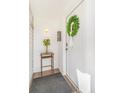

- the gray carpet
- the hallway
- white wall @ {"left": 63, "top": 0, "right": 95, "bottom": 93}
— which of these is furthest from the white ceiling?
the gray carpet

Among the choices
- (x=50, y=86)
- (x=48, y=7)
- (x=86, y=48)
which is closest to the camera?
(x=86, y=48)

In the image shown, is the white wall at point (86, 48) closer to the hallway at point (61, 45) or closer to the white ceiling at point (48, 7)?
the hallway at point (61, 45)

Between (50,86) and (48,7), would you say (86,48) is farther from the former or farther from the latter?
(48,7)

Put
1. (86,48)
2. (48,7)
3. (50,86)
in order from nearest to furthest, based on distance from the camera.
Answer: (86,48), (50,86), (48,7)

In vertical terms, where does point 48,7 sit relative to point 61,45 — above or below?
above

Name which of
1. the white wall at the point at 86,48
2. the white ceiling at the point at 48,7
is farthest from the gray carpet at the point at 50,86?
the white ceiling at the point at 48,7

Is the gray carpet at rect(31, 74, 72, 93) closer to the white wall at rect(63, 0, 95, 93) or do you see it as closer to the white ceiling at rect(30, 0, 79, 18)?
the white wall at rect(63, 0, 95, 93)

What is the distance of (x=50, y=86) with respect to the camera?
2.70 meters

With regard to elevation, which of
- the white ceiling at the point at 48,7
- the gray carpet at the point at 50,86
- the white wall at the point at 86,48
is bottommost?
the gray carpet at the point at 50,86

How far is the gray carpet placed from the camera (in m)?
2.47

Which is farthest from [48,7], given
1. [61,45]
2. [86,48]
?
[86,48]

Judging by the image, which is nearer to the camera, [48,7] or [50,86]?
[50,86]

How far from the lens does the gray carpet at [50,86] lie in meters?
2.47
